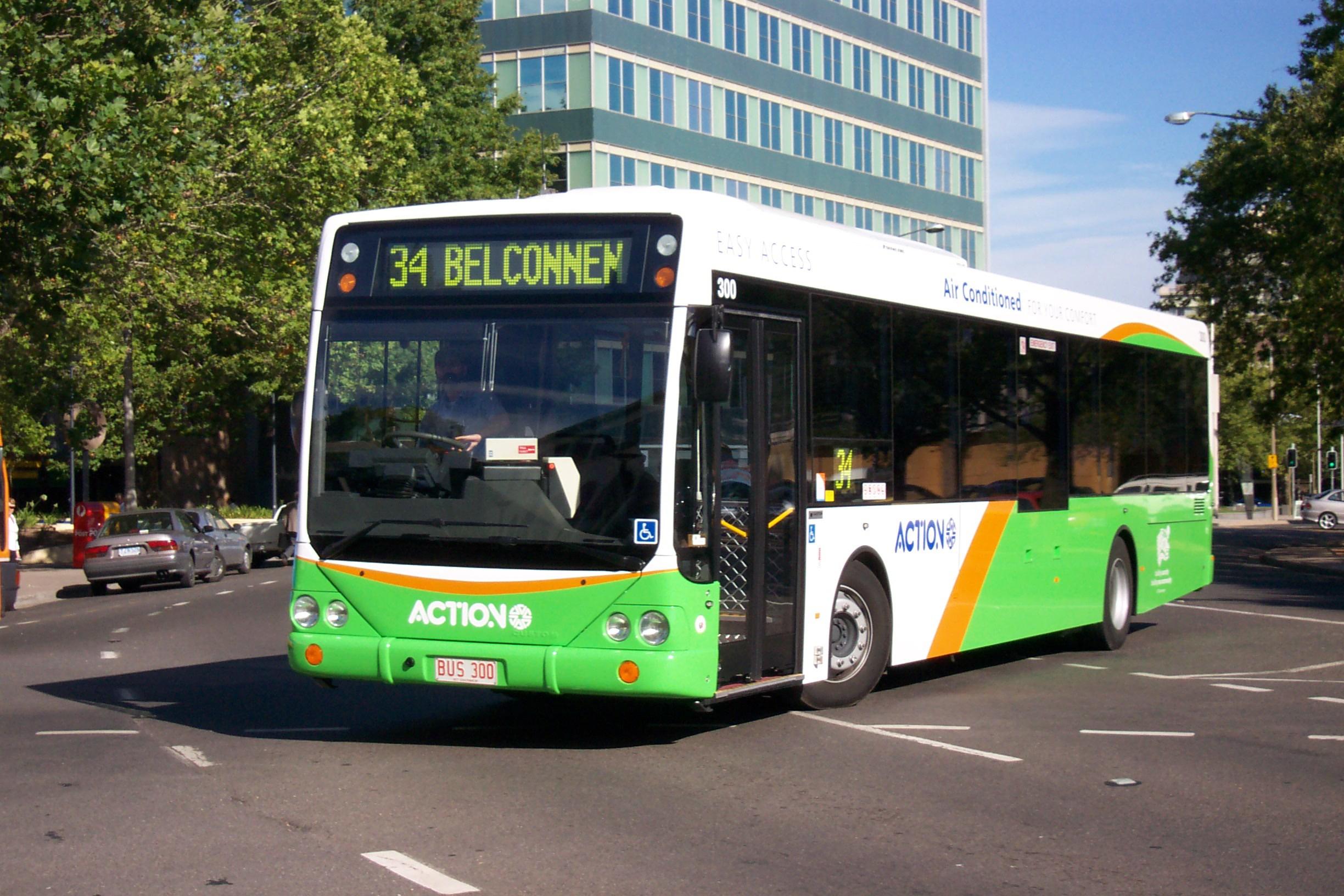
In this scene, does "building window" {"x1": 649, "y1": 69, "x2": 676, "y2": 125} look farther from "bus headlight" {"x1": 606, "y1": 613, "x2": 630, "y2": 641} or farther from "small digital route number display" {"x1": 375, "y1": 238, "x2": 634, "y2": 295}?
"bus headlight" {"x1": 606, "y1": 613, "x2": 630, "y2": 641}

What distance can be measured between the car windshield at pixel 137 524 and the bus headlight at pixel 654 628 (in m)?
23.3

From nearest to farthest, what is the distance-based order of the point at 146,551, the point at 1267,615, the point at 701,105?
1. the point at 1267,615
2. the point at 146,551
3. the point at 701,105

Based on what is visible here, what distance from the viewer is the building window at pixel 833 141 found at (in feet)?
211

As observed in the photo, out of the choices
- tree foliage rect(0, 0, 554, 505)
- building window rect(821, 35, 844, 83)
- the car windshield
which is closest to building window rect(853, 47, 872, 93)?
building window rect(821, 35, 844, 83)

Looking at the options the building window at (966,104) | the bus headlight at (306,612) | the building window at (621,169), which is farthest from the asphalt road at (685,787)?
the building window at (966,104)

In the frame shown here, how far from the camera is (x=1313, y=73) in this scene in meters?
35.6

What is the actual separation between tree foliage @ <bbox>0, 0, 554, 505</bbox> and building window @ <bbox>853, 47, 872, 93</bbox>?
62.5 ft

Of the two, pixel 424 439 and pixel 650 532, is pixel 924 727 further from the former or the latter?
pixel 424 439

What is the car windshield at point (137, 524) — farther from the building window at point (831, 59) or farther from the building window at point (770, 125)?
the building window at point (831, 59)

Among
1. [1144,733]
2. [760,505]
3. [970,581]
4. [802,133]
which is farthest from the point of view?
[802,133]

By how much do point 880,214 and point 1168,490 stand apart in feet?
171

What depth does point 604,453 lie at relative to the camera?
343 inches

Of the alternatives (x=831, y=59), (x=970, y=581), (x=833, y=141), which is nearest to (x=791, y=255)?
(x=970, y=581)

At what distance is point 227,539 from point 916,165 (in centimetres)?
4370
